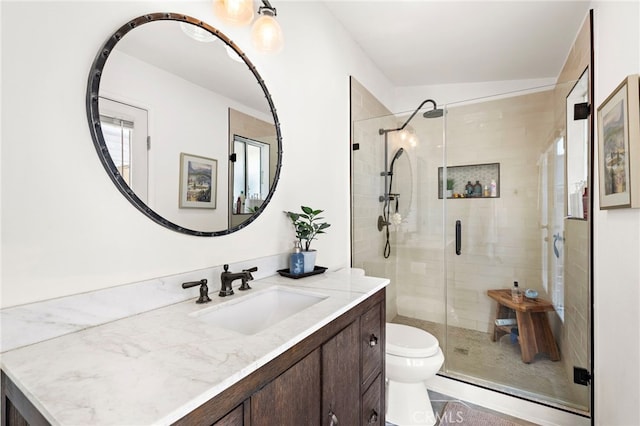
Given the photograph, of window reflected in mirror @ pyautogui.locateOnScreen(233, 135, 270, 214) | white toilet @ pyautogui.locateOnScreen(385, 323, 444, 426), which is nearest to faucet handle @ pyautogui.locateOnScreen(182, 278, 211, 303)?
window reflected in mirror @ pyautogui.locateOnScreen(233, 135, 270, 214)

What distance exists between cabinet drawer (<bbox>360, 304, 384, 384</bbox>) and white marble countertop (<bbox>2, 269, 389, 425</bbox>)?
0.96 ft

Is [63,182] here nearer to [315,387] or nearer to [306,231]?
[315,387]

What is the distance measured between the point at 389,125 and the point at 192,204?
2186 millimetres

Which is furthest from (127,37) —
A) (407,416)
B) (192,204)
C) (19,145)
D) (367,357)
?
(407,416)

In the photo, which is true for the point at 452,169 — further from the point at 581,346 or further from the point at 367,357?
the point at 367,357

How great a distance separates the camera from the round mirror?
0.92 meters

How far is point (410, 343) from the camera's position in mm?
1825

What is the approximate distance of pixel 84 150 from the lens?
33.2 inches

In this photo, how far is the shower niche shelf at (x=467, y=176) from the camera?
2.53m

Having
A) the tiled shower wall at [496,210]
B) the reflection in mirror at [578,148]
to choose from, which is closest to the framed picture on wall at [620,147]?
the reflection in mirror at [578,148]

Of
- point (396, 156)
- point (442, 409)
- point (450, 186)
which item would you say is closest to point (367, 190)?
point (396, 156)

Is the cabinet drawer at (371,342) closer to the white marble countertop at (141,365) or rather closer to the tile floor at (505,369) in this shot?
the white marble countertop at (141,365)

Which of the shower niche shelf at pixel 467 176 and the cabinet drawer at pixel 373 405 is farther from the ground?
the shower niche shelf at pixel 467 176

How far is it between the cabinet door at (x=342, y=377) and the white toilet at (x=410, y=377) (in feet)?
2.28
